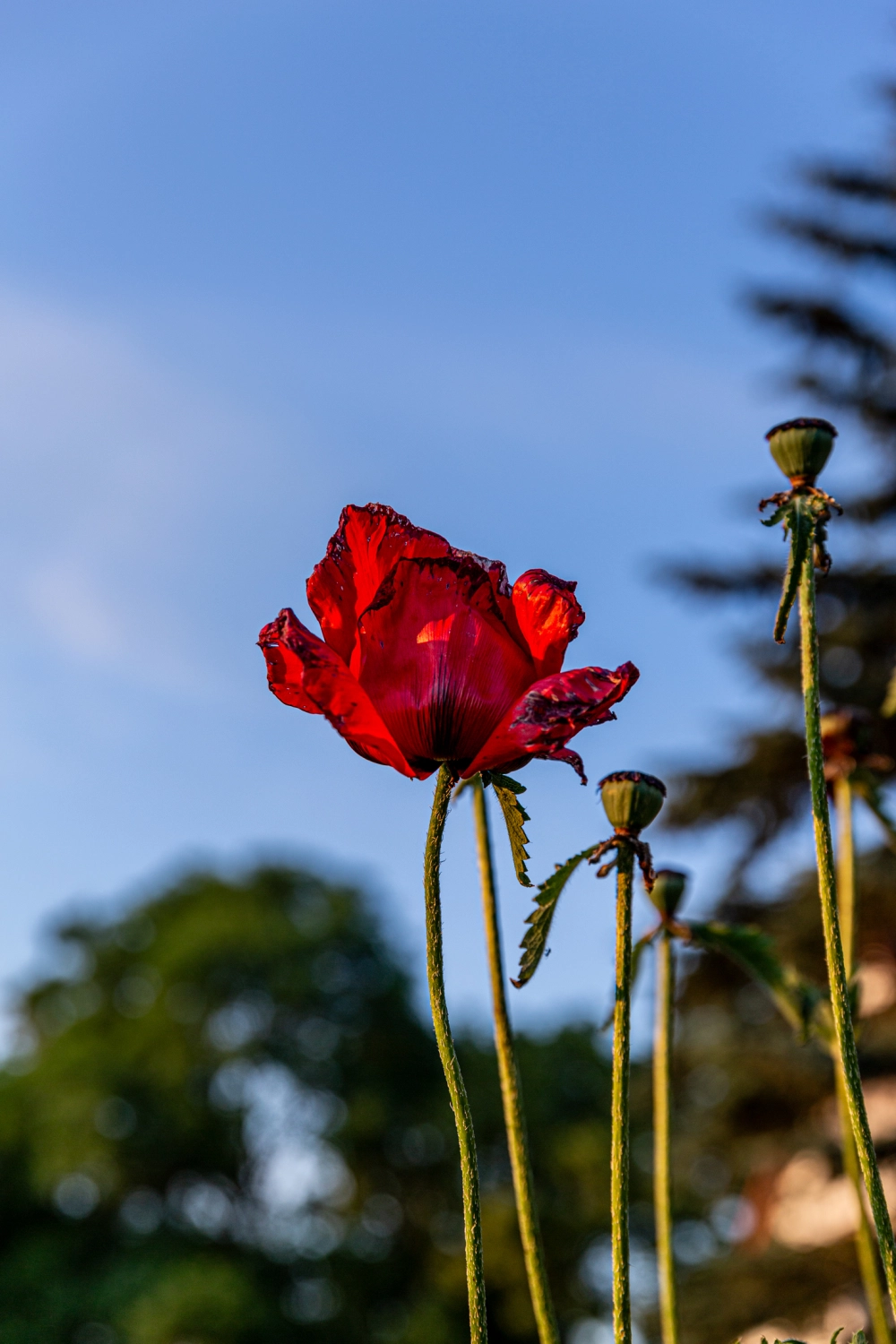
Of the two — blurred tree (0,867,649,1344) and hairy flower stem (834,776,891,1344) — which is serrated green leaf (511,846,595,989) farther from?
blurred tree (0,867,649,1344)

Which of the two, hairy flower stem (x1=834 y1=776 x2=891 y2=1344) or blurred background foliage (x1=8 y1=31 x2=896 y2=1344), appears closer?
hairy flower stem (x1=834 y1=776 x2=891 y2=1344)

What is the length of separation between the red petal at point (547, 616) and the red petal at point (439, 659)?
11 millimetres

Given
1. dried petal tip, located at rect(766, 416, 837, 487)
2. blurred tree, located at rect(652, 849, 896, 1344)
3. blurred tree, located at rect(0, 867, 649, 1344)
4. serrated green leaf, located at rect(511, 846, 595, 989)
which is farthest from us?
blurred tree, located at rect(0, 867, 649, 1344)

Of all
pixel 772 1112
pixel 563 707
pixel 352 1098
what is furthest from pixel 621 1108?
pixel 352 1098

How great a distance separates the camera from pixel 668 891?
116 centimetres

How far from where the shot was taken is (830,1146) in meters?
9.06

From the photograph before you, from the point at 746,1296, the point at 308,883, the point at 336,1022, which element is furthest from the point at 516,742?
the point at 308,883

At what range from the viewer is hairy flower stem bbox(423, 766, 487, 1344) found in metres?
0.66

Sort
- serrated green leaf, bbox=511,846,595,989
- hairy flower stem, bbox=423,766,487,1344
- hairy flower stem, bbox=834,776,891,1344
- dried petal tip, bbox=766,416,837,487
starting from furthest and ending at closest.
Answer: hairy flower stem, bbox=834,776,891,1344 < dried petal tip, bbox=766,416,837,487 < serrated green leaf, bbox=511,846,595,989 < hairy flower stem, bbox=423,766,487,1344

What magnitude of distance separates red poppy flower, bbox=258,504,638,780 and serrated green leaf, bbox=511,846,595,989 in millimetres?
87

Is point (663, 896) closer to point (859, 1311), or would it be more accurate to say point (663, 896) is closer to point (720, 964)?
point (859, 1311)

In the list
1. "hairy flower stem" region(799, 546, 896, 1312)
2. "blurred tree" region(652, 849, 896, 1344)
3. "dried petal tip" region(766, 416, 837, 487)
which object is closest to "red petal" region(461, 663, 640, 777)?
"hairy flower stem" region(799, 546, 896, 1312)

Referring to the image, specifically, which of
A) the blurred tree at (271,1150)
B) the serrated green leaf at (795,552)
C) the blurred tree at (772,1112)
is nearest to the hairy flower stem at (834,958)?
the serrated green leaf at (795,552)

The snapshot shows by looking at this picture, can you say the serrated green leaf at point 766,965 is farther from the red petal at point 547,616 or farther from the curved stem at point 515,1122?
the red petal at point 547,616
